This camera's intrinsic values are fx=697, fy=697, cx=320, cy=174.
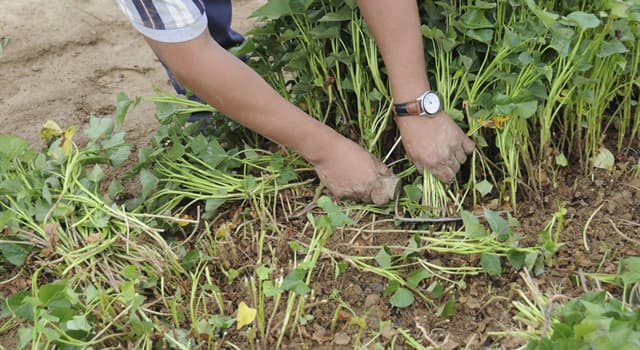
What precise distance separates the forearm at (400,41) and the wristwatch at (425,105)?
13 mm

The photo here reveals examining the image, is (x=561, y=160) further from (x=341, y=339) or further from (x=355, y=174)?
(x=341, y=339)

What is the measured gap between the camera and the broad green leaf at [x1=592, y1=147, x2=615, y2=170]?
1432 mm

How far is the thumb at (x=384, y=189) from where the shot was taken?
142 cm

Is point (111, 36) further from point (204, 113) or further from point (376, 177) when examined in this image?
point (376, 177)

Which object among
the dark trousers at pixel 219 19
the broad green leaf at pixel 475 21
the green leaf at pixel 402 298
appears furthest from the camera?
the dark trousers at pixel 219 19

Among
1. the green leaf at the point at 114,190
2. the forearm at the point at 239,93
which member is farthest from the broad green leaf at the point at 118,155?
the forearm at the point at 239,93

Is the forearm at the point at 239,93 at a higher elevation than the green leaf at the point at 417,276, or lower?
higher

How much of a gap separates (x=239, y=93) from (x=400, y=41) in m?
0.34

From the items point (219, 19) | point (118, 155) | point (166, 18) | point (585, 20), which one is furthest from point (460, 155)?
point (219, 19)

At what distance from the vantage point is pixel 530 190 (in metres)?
1.42

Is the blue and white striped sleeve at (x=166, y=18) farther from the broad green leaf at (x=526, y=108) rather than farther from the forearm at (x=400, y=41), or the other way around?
the broad green leaf at (x=526, y=108)

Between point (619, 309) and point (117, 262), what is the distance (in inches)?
36.0

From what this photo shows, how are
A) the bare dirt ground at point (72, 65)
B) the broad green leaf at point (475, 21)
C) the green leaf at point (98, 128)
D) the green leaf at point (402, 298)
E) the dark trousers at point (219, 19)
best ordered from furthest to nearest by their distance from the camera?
the bare dirt ground at point (72, 65)
the dark trousers at point (219, 19)
the green leaf at point (98, 128)
the broad green leaf at point (475, 21)
the green leaf at point (402, 298)

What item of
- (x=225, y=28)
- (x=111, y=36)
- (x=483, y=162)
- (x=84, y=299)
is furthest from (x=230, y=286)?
(x=111, y=36)
